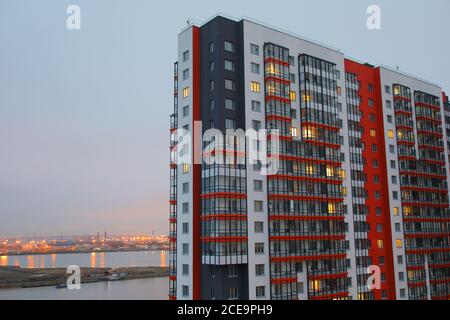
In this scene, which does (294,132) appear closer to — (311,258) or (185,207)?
(311,258)

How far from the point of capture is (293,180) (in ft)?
239

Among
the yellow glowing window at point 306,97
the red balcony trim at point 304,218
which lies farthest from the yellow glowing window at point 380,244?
the yellow glowing window at point 306,97

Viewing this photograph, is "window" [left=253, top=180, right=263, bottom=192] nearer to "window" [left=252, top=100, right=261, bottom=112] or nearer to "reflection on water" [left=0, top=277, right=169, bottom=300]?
"window" [left=252, top=100, right=261, bottom=112]

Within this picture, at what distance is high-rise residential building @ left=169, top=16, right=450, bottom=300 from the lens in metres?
65.6

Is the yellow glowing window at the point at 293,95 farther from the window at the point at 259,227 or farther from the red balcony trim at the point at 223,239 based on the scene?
the red balcony trim at the point at 223,239

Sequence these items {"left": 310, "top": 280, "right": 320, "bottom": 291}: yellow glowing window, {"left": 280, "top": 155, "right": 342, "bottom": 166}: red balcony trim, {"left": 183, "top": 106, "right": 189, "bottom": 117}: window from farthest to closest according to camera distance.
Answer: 1. {"left": 280, "top": 155, "right": 342, "bottom": 166}: red balcony trim
2. {"left": 310, "top": 280, "right": 320, "bottom": 291}: yellow glowing window
3. {"left": 183, "top": 106, "right": 189, "bottom": 117}: window

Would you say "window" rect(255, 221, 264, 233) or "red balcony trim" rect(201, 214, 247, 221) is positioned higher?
"red balcony trim" rect(201, 214, 247, 221)

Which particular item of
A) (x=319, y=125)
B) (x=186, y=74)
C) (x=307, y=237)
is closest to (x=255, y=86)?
(x=186, y=74)

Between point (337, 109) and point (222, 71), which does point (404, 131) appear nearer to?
point (337, 109)

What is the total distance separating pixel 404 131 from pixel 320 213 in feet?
113

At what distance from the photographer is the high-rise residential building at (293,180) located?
6562cm

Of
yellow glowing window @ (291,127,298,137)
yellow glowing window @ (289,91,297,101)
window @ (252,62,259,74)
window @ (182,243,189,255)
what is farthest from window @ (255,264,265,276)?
window @ (252,62,259,74)

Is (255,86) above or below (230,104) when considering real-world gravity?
above
